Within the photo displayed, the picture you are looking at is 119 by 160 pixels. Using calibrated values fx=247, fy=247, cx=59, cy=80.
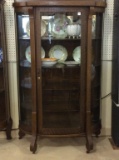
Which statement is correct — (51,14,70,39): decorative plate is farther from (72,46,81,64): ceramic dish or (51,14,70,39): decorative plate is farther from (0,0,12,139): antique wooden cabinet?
(0,0,12,139): antique wooden cabinet

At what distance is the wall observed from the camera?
263 cm

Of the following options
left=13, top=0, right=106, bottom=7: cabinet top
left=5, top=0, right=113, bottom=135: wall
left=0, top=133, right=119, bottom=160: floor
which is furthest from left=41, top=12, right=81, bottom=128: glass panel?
left=5, top=0, right=113, bottom=135: wall

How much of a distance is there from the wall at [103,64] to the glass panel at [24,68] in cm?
16

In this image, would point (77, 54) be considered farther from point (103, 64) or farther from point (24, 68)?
point (24, 68)

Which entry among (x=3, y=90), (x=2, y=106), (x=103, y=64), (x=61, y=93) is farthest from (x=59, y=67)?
(x=2, y=106)

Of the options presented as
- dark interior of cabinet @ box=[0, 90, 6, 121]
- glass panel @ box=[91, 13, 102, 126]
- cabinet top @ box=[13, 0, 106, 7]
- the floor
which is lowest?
the floor

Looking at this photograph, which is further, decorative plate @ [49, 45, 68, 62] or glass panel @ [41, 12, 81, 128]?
decorative plate @ [49, 45, 68, 62]

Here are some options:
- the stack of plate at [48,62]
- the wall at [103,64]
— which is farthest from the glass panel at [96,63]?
the stack of plate at [48,62]

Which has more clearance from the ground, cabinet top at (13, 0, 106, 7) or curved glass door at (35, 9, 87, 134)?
cabinet top at (13, 0, 106, 7)

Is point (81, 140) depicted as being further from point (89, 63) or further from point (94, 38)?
point (94, 38)

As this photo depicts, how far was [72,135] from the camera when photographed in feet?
8.24

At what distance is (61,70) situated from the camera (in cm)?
250

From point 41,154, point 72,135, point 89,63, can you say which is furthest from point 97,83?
point 41,154

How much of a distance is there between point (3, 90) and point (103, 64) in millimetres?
1127
